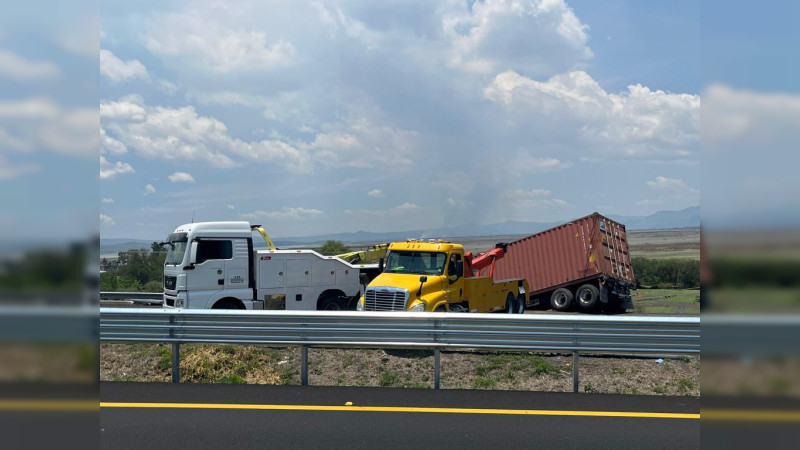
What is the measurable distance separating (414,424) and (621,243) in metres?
20.8

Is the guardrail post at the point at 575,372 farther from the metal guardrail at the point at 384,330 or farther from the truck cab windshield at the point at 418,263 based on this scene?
the truck cab windshield at the point at 418,263

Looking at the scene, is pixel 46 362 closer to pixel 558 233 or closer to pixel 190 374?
pixel 190 374

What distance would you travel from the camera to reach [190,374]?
947 cm

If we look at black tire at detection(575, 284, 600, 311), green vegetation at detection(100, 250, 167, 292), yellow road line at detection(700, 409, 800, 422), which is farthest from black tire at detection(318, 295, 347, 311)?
yellow road line at detection(700, 409, 800, 422)

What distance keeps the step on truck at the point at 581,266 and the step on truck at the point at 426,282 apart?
8.15 m

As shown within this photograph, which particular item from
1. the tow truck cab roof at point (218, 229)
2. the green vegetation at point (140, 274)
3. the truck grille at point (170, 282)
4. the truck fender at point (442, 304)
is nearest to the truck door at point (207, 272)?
the tow truck cab roof at point (218, 229)

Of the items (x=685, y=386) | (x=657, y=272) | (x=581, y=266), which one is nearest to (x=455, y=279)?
(x=685, y=386)

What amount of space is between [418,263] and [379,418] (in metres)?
9.10

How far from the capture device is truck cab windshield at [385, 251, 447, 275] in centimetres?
1577

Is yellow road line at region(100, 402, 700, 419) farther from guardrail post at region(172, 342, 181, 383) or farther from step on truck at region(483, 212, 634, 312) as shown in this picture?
step on truck at region(483, 212, 634, 312)

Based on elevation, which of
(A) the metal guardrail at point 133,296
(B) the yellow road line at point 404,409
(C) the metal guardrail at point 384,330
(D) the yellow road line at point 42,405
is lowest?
(A) the metal guardrail at point 133,296

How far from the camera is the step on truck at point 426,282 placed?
591 inches

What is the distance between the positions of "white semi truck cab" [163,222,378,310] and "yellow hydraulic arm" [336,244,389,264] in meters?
3.03

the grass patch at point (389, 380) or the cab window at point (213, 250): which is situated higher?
the cab window at point (213, 250)
